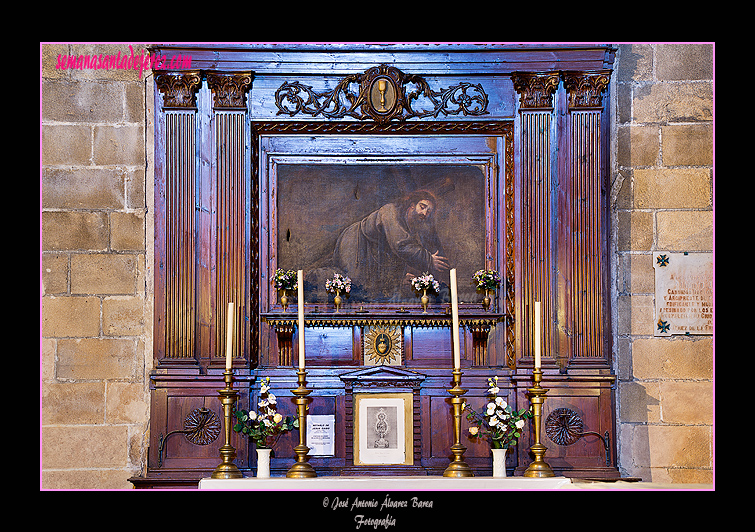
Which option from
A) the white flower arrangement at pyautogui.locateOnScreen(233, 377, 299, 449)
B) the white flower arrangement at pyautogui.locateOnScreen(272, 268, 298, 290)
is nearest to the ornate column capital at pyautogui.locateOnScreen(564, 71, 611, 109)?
the white flower arrangement at pyautogui.locateOnScreen(272, 268, 298, 290)

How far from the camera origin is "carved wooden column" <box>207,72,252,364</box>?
19.9ft

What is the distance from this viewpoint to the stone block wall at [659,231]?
20.1 feet

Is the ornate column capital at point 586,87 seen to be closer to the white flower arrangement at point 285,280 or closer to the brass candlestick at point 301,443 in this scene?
the white flower arrangement at point 285,280

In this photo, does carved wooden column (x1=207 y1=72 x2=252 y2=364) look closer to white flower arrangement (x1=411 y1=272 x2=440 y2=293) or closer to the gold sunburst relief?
the gold sunburst relief

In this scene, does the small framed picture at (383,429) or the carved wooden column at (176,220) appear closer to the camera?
the small framed picture at (383,429)

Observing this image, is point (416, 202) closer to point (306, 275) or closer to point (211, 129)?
point (306, 275)

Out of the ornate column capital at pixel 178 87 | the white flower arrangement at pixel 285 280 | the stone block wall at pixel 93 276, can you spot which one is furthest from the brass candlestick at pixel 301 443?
the ornate column capital at pixel 178 87

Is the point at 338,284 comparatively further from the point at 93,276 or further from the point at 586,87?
the point at 586,87

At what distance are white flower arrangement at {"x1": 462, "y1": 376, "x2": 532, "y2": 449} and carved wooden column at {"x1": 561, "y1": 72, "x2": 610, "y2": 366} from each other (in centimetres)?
62

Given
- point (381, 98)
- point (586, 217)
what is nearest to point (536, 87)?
point (586, 217)

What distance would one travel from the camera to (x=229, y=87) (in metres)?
6.19

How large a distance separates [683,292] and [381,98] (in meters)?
2.67

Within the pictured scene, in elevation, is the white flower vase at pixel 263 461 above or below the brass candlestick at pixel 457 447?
below

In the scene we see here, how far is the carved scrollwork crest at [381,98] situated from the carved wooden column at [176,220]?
2.31ft
